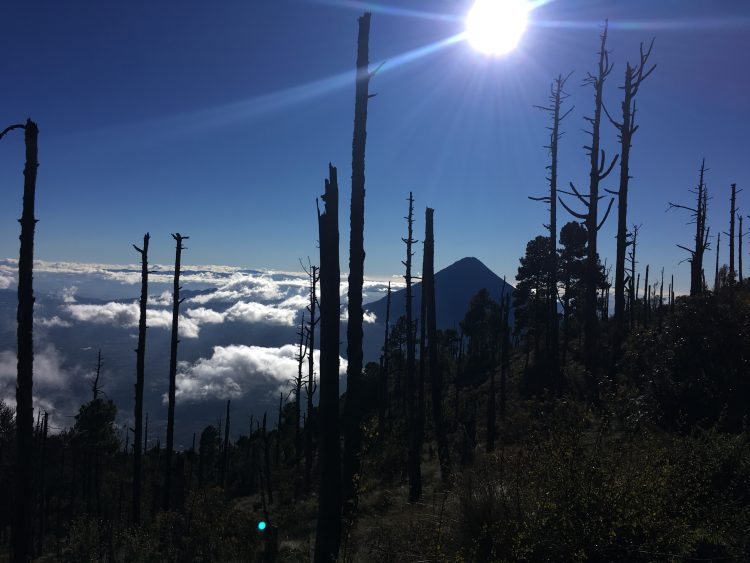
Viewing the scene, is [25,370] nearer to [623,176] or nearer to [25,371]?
[25,371]

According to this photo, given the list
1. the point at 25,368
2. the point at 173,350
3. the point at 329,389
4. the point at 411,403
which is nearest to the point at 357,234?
the point at 329,389

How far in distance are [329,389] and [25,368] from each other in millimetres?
5736

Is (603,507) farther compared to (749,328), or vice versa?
(749,328)

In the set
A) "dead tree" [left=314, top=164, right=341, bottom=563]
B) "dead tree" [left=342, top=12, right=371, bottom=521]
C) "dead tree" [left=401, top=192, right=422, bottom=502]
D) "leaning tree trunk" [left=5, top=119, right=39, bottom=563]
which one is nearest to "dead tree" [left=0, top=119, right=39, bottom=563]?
"leaning tree trunk" [left=5, top=119, right=39, bottom=563]

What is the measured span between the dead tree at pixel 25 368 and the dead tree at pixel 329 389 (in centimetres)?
533

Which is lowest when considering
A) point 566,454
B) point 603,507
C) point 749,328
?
point 603,507

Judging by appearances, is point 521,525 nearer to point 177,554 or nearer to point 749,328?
point 177,554

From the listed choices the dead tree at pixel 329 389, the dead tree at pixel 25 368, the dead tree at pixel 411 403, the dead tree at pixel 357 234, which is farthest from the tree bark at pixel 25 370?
the dead tree at pixel 411 403

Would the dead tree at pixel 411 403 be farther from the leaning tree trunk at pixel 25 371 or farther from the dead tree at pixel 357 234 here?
the leaning tree trunk at pixel 25 371

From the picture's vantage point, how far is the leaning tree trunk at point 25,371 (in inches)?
311

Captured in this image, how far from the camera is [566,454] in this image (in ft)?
16.8

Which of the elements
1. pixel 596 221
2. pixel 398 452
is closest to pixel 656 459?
pixel 596 221

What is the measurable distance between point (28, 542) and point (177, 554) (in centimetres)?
266

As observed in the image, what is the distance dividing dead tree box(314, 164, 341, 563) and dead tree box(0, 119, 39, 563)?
5329 millimetres
